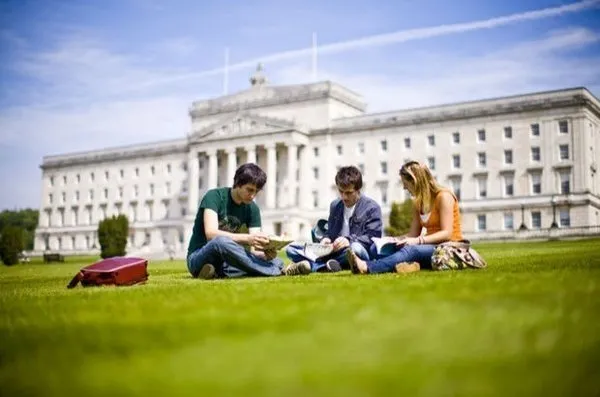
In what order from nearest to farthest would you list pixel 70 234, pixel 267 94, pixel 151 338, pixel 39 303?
pixel 151 338
pixel 39 303
pixel 267 94
pixel 70 234

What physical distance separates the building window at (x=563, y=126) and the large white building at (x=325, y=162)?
0.13 meters

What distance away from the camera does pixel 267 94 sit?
267 feet

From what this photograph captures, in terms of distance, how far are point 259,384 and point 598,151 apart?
69.3m

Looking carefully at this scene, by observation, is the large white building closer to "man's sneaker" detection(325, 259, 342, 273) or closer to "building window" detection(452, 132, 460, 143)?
"building window" detection(452, 132, 460, 143)

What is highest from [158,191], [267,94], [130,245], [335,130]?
[267,94]

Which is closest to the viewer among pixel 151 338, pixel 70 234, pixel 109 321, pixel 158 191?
pixel 151 338

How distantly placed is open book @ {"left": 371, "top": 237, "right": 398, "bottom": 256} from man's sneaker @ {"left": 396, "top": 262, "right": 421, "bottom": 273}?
16.8 inches

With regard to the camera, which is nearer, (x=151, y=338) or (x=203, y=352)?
(x=203, y=352)

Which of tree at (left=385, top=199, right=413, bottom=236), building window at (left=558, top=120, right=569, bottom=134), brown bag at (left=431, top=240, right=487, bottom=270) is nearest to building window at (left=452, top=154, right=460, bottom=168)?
building window at (left=558, top=120, right=569, bottom=134)

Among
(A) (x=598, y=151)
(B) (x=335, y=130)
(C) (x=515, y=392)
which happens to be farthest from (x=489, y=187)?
(C) (x=515, y=392)

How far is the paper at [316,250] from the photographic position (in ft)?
37.0

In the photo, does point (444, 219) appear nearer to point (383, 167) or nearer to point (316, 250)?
point (316, 250)

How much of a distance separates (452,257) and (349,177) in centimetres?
216

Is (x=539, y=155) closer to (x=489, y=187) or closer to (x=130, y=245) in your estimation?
(x=489, y=187)
